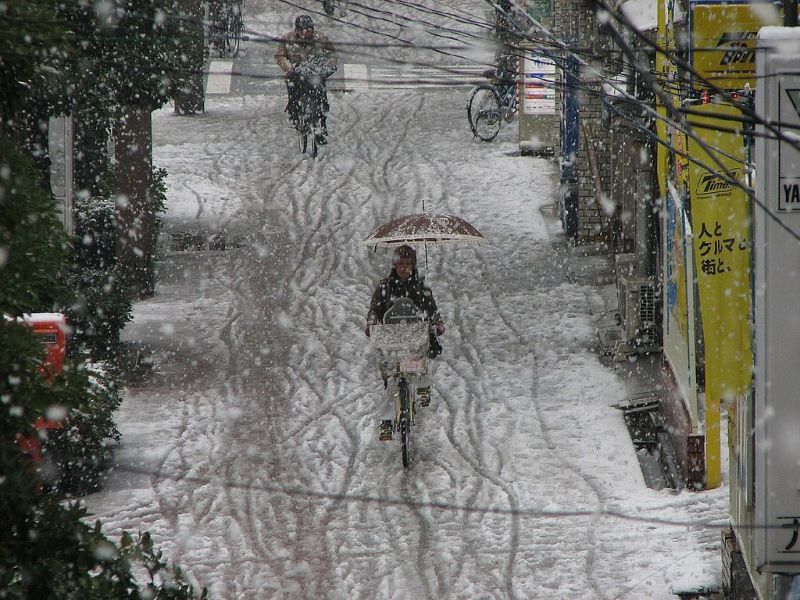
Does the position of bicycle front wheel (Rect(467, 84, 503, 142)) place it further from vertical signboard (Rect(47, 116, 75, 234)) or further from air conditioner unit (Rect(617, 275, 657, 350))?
vertical signboard (Rect(47, 116, 75, 234))

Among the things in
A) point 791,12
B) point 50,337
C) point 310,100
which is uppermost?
point 310,100

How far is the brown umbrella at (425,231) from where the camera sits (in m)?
13.5

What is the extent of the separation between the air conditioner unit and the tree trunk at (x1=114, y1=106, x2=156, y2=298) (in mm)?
6366

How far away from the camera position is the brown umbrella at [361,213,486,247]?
13508 mm

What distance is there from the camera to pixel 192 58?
16.5 metres

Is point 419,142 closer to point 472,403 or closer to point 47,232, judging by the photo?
point 472,403

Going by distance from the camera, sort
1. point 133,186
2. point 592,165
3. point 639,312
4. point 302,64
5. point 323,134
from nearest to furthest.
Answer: point 639,312
point 133,186
point 592,165
point 302,64
point 323,134

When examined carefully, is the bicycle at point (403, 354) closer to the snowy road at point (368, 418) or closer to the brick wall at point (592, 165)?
the snowy road at point (368, 418)

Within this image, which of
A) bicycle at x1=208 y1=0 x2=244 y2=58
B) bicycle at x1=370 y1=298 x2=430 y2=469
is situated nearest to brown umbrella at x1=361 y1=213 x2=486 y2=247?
bicycle at x1=370 y1=298 x2=430 y2=469

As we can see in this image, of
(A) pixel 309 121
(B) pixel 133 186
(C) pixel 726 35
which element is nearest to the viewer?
(C) pixel 726 35

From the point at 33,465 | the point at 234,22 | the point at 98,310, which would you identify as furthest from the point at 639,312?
the point at 234,22

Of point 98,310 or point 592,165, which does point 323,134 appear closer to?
point 592,165

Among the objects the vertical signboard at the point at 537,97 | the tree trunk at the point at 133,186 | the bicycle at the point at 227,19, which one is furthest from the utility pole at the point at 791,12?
the bicycle at the point at 227,19

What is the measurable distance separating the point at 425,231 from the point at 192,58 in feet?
15.6
